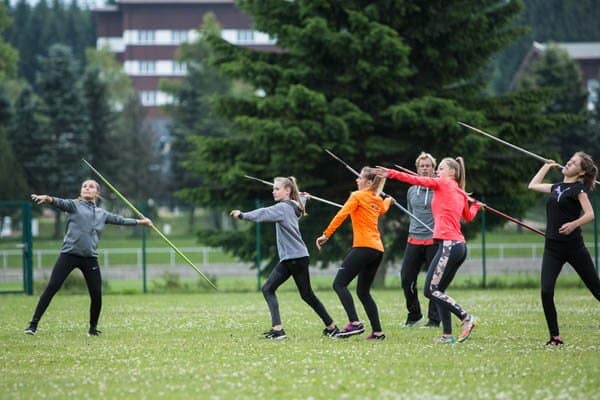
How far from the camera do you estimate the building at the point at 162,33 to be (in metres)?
105

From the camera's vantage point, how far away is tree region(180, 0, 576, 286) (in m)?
27.8

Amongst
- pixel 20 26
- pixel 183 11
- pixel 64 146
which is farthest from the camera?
pixel 20 26

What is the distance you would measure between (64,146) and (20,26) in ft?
213

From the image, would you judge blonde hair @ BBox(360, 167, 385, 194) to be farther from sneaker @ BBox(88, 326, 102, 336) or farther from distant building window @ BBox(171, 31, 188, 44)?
distant building window @ BBox(171, 31, 188, 44)

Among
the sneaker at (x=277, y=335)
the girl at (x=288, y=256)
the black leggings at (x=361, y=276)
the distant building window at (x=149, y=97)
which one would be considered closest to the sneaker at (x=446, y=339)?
the black leggings at (x=361, y=276)

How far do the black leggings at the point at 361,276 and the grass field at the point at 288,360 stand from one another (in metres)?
0.37

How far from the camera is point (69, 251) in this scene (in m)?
14.2

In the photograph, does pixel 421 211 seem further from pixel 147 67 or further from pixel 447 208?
pixel 147 67

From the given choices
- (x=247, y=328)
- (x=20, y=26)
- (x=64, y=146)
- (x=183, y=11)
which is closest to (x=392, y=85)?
(x=247, y=328)

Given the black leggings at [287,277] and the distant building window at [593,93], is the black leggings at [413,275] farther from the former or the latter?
the distant building window at [593,93]

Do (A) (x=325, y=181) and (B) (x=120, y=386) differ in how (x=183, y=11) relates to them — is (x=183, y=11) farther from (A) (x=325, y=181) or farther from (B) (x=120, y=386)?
(B) (x=120, y=386)

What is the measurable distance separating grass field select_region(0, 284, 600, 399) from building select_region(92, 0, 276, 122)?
8726cm

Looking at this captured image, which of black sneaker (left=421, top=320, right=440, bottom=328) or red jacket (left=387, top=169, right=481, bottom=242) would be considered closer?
red jacket (left=387, top=169, right=481, bottom=242)

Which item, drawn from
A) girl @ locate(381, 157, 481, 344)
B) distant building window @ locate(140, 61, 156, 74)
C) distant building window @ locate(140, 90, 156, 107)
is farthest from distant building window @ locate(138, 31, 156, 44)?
girl @ locate(381, 157, 481, 344)
